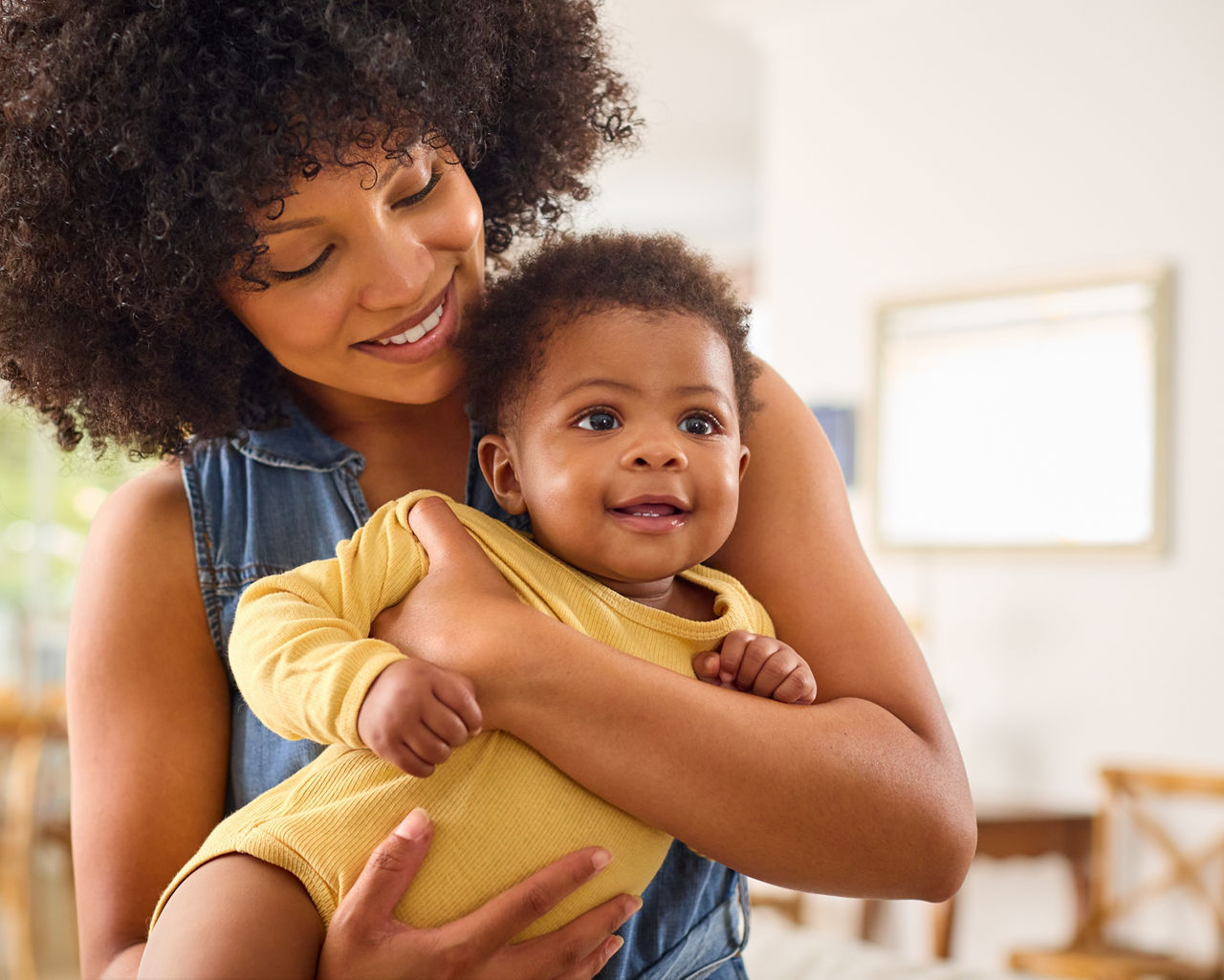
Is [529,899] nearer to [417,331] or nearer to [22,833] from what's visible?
[417,331]

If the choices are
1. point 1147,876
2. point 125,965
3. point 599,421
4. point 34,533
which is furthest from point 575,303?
point 34,533

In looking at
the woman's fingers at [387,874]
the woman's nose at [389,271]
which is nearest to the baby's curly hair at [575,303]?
the woman's nose at [389,271]

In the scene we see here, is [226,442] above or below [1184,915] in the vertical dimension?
above

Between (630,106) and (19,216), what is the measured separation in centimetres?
80

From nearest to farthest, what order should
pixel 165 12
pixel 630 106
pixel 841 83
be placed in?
1. pixel 165 12
2. pixel 630 106
3. pixel 841 83

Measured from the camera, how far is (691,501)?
3.80ft

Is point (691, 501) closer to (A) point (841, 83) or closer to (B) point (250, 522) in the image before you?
(B) point (250, 522)

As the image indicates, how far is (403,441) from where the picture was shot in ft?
4.62

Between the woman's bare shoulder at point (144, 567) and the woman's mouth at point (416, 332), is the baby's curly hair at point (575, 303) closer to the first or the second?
the woman's mouth at point (416, 332)

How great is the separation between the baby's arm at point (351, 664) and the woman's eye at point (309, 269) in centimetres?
25

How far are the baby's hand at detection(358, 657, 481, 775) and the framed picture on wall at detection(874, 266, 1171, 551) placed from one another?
3.70 m

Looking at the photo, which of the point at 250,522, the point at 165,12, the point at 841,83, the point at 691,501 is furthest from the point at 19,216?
the point at 841,83

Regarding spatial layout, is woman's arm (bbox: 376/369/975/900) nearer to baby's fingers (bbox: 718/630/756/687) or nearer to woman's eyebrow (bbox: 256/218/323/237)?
baby's fingers (bbox: 718/630/756/687)

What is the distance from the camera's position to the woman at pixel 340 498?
102 cm
